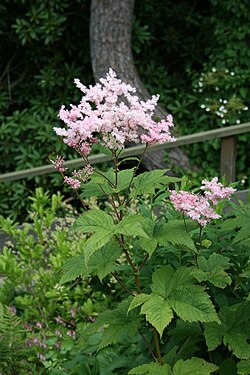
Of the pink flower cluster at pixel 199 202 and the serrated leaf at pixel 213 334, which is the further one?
the serrated leaf at pixel 213 334

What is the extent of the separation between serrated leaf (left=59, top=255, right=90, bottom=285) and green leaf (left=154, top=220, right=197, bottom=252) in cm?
25

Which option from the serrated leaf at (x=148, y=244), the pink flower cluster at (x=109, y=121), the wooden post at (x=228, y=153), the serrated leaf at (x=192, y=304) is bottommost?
the wooden post at (x=228, y=153)

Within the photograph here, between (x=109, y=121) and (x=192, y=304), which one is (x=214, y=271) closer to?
(x=192, y=304)

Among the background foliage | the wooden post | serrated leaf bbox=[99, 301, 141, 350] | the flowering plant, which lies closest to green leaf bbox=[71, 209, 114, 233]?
the flowering plant

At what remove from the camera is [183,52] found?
26.3 feet

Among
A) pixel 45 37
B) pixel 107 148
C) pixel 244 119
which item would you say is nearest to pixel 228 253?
pixel 107 148

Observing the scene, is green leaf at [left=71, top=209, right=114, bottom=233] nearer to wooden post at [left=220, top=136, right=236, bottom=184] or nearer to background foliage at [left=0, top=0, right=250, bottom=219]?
wooden post at [left=220, top=136, right=236, bottom=184]

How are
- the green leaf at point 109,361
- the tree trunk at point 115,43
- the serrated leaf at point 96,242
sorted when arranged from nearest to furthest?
the serrated leaf at point 96,242, the green leaf at point 109,361, the tree trunk at point 115,43

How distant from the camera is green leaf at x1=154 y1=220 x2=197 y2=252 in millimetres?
2430

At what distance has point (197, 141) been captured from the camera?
5.47 metres

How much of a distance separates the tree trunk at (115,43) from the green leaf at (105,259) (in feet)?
14.7

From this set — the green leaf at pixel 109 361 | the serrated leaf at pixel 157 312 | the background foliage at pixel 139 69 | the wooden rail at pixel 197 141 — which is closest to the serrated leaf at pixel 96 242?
the serrated leaf at pixel 157 312

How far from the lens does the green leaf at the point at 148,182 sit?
247 centimetres

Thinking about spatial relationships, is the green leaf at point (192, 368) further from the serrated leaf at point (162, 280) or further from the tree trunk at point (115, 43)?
the tree trunk at point (115, 43)
